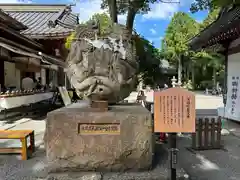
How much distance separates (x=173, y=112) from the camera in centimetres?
343

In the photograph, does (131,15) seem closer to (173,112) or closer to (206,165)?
(206,165)

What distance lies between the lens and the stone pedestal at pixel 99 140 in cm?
434

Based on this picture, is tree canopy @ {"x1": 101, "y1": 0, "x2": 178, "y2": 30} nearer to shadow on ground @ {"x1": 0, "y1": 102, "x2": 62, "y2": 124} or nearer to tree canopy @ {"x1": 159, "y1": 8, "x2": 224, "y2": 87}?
shadow on ground @ {"x1": 0, "y1": 102, "x2": 62, "y2": 124}

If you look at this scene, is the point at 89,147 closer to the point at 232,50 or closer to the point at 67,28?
the point at 232,50

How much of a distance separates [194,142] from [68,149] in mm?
3377

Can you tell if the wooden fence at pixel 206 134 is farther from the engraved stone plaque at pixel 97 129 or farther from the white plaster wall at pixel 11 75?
the white plaster wall at pixel 11 75

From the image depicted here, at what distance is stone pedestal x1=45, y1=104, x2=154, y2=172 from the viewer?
434cm

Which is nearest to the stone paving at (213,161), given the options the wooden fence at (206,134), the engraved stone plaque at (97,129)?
the wooden fence at (206,134)

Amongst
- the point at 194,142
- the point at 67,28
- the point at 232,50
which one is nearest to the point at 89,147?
the point at 194,142

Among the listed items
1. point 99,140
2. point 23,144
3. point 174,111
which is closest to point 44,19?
point 23,144

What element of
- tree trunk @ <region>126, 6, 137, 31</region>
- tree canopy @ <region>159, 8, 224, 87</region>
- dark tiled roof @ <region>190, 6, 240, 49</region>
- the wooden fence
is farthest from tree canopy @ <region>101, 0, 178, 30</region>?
tree canopy @ <region>159, 8, 224, 87</region>

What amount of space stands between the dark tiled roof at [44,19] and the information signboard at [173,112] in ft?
40.2

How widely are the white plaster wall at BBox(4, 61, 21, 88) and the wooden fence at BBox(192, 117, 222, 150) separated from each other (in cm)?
901

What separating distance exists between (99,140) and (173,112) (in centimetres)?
139
